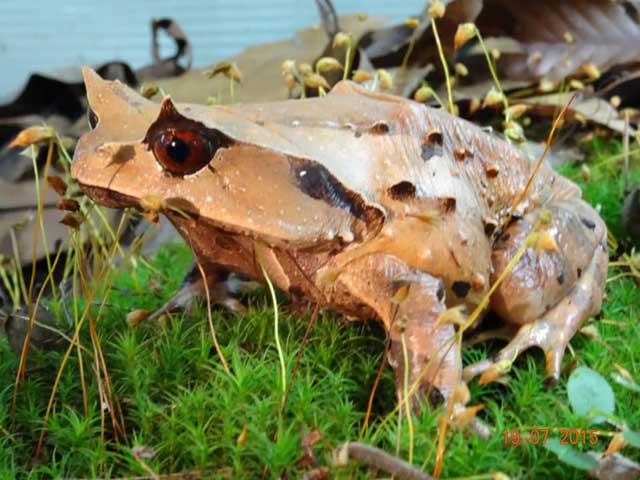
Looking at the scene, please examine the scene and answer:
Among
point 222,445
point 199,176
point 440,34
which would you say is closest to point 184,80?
point 440,34

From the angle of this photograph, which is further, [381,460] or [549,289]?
[549,289]

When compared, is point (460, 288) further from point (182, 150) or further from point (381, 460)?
point (182, 150)

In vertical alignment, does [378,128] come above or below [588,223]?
above

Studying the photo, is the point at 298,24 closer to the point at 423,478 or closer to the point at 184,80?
the point at 184,80

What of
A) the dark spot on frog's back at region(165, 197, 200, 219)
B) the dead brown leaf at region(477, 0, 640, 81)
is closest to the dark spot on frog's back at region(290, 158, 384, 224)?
the dark spot on frog's back at region(165, 197, 200, 219)
